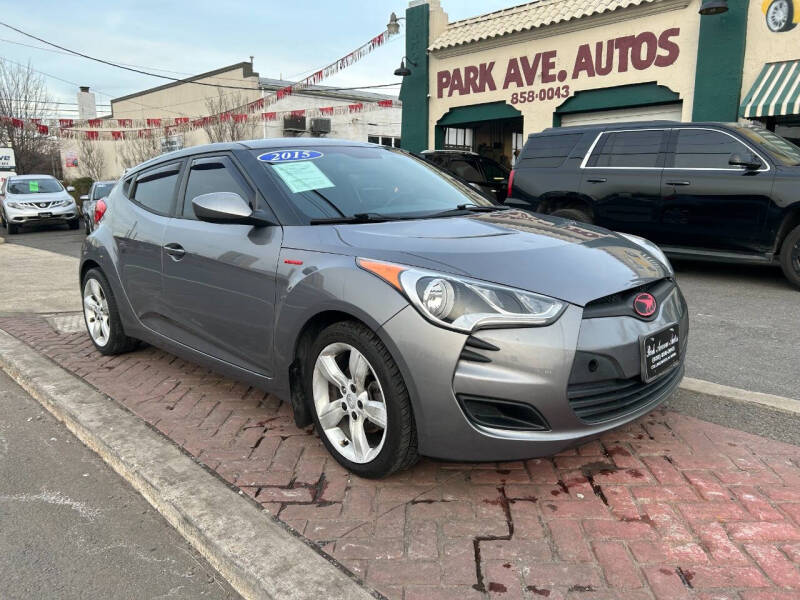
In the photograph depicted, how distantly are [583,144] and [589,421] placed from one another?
6636mm

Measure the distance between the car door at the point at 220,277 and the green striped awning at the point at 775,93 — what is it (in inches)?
404

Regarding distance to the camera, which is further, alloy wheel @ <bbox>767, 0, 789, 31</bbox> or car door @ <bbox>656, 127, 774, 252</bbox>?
alloy wheel @ <bbox>767, 0, 789, 31</bbox>

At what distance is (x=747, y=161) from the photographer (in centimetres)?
696

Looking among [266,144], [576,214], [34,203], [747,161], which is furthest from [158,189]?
[34,203]

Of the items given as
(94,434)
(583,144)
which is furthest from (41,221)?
(94,434)

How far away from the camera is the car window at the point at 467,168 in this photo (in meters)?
12.5

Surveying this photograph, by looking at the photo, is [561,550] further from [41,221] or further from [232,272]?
[41,221]

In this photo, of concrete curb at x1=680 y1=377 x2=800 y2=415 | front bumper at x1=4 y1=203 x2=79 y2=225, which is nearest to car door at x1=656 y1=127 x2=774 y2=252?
concrete curb at x1=680 y1=377 x2=800 y2=415

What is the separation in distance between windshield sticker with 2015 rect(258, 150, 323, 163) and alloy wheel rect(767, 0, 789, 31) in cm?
1053

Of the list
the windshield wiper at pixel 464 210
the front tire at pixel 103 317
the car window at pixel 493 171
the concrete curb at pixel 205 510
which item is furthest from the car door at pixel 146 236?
the car window at pixel 493 171

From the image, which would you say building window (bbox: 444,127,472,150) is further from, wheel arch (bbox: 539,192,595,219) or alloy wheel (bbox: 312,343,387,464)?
alloy wheel (bbox: 312,343,387,464)

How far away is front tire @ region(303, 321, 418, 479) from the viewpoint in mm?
2551

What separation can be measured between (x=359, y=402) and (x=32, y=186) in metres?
19.7

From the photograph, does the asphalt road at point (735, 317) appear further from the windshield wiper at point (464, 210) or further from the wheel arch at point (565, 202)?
the windshield wiper at point (464, 210)
